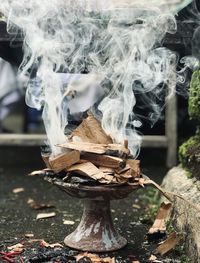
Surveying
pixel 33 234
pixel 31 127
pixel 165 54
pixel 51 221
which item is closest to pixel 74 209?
pixel 51 221

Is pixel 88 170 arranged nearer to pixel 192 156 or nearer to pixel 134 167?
pixel 134 167

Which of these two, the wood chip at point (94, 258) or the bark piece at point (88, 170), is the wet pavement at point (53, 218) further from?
the bark piece at point (88, 170)

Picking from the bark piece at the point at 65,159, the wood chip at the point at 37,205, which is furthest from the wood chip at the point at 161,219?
the wood chip at the point at 37,205

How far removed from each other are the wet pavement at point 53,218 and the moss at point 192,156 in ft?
2.41

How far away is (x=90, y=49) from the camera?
4.97 meters

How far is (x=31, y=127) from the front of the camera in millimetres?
9805

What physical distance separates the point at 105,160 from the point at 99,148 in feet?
0.43

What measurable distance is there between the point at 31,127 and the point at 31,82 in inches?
183

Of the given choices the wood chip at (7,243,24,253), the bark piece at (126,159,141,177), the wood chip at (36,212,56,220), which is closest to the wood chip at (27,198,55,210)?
the wood chip at (36,212,56,220)

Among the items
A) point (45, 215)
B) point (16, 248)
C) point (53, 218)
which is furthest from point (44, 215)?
point (16, 248)

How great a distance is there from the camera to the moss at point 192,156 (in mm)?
5020

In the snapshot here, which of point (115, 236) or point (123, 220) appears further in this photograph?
point (123, 220)

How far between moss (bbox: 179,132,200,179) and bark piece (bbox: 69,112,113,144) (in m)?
0.96

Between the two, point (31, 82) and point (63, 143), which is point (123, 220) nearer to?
point (63, 143)
